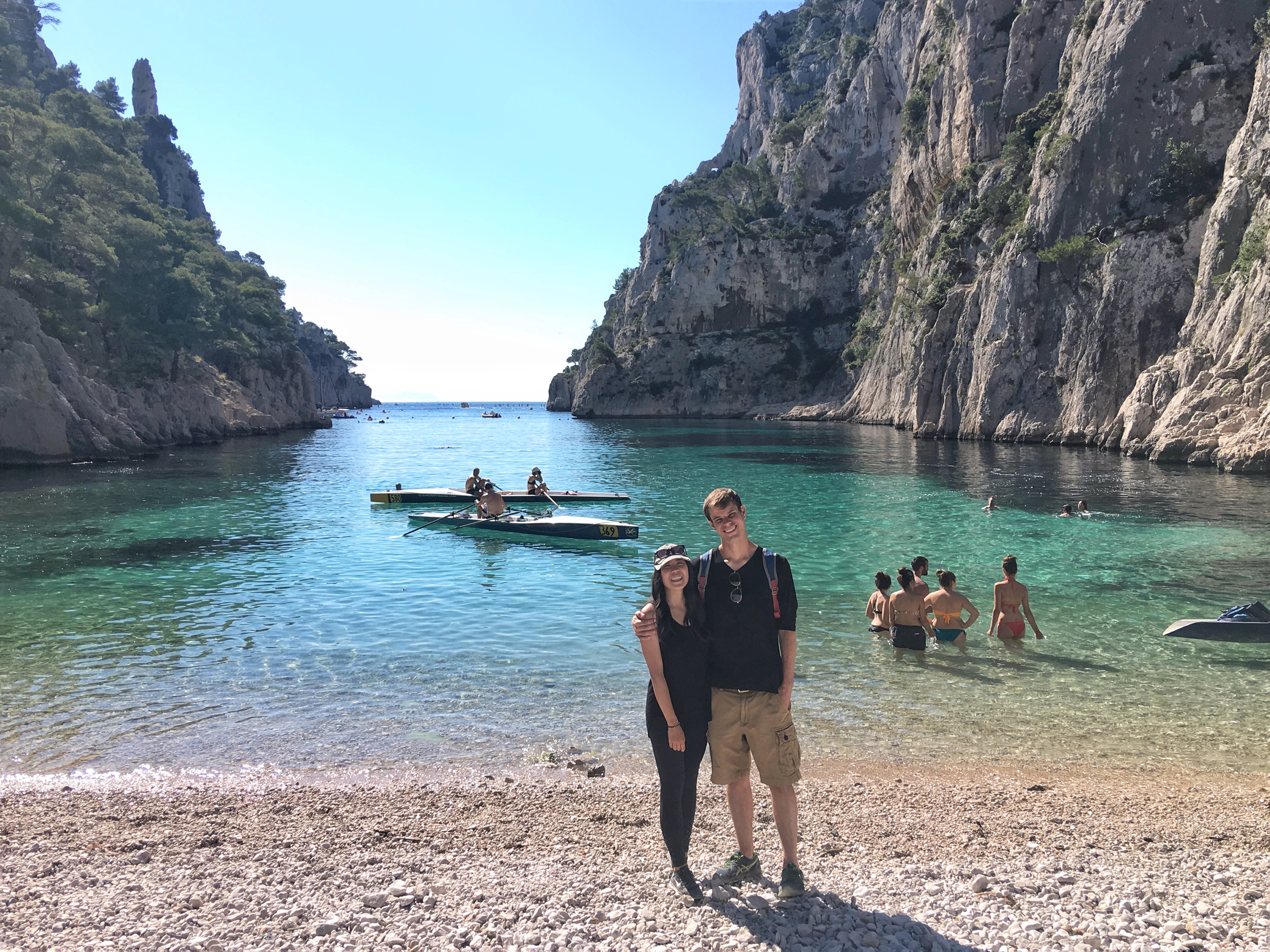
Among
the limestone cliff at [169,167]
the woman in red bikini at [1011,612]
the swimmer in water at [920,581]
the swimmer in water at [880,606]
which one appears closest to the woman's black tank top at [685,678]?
the swimmer in water at [920,581]

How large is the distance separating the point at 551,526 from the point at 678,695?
59.5 feet

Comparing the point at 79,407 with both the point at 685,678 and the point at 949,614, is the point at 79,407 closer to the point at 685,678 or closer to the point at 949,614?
the point at 949,614

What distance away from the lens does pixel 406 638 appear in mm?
12742

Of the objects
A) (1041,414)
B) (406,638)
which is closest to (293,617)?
(406,638)

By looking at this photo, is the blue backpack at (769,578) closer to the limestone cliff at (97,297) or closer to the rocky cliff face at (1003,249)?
the rocky cliff face at (1003,249)

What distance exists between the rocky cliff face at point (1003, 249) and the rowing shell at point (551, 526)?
27006 mm

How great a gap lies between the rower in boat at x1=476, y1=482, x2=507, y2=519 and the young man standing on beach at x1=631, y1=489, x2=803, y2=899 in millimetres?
19867

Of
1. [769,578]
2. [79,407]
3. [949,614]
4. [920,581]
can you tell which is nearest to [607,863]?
[769,578]

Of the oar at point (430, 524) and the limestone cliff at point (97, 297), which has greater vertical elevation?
the limestone cliff at point (97, 297)

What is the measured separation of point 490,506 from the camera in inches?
950

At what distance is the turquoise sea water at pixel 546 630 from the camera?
8.50 metres

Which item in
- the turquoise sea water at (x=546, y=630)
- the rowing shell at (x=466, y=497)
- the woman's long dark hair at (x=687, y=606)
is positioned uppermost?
the woman's long dark hair at (x=687, y=606)

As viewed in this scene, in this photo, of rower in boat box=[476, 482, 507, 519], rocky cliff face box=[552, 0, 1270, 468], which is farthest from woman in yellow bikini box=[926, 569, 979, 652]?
rocky cliff face box=[552, 0, 1270, 468]

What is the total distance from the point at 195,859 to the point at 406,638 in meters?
7.16
